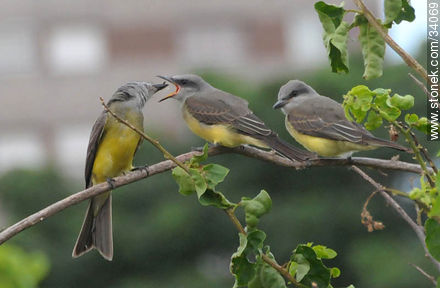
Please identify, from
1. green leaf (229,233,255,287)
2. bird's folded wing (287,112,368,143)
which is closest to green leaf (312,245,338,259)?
green leaf (229,233,255,287)

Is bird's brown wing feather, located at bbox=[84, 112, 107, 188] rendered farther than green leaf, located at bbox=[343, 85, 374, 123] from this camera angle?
Yes

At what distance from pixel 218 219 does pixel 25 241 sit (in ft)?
9.32

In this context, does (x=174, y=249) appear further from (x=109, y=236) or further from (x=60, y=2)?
(x=60, y=2)

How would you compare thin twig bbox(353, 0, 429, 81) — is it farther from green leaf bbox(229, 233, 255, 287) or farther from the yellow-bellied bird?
the yellow-bellied bird

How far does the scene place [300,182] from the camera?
15.3m

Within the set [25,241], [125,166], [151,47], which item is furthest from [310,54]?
[125,166]

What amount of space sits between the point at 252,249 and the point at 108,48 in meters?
29.2

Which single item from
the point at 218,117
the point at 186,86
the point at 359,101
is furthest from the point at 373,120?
the point at 186,86

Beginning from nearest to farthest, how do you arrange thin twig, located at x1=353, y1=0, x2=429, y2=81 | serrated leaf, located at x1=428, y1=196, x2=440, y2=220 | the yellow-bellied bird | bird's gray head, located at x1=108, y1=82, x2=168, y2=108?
serrated leaf, located at x1=428, y1=196, x2=440, y2=220 → thin twig, located at x1=353, y1=0, x2=429, y2=81 → the yellow-bellied bird → bird's gray head, located at x1=108, y1=82, x2=168, y2=108

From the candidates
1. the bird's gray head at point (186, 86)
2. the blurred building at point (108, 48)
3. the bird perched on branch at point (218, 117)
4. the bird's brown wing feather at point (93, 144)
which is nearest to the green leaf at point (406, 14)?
the bird perched on branch at point (218, 117)

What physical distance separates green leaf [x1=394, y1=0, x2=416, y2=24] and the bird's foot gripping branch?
447 mm

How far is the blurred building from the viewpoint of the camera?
96.3ft

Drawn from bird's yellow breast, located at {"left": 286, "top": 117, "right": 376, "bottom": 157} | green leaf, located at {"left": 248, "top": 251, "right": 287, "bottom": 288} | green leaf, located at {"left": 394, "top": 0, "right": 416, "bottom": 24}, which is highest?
green leaf, located at {"left": 394, "top": 0, "right": 416, "bottom": 24}

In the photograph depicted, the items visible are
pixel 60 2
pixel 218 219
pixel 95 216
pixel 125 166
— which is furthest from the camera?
pixel 60 2
